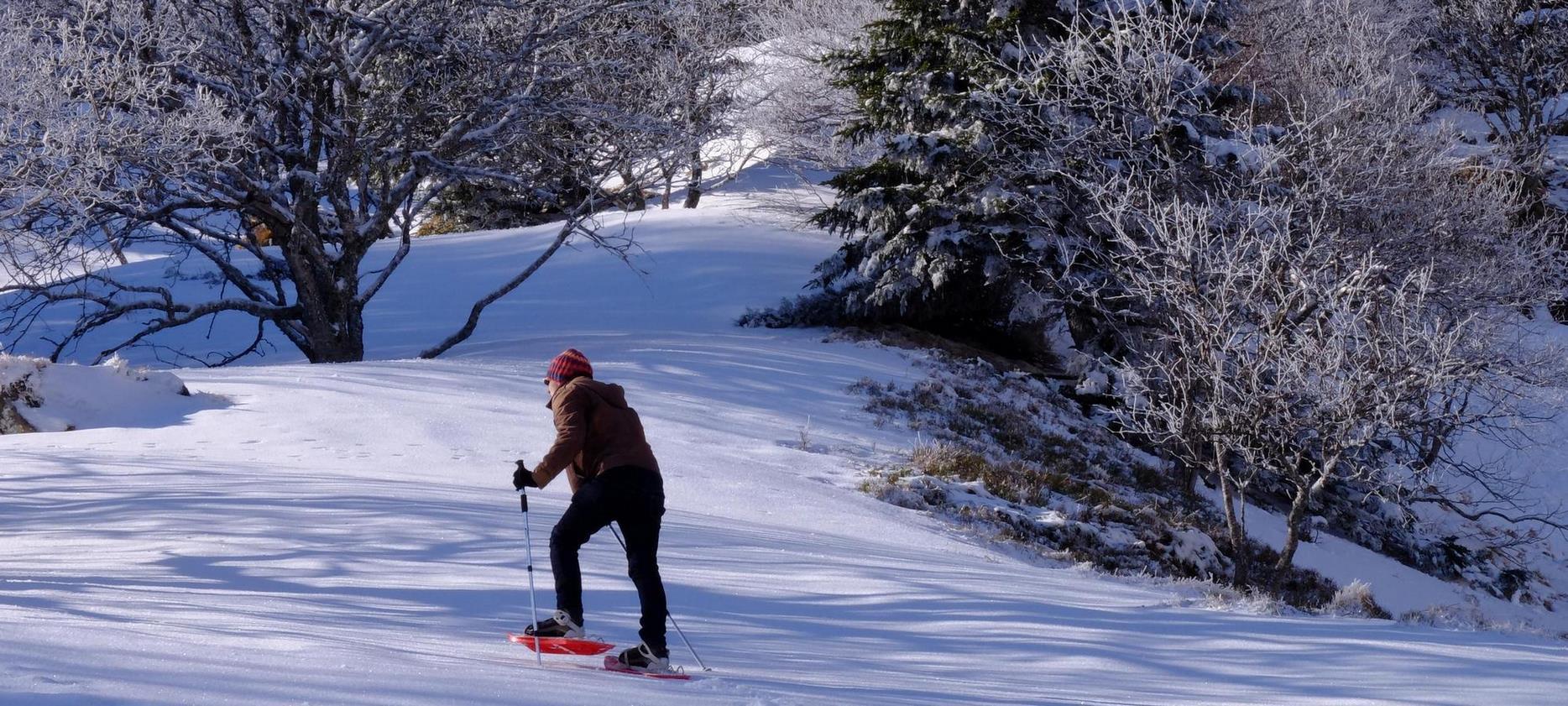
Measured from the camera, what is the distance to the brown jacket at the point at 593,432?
5637mm

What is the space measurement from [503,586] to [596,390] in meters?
1.86

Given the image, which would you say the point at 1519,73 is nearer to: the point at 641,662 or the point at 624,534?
the point at 624,534

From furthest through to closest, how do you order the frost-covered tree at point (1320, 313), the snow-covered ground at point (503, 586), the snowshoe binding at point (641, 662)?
the frost-covered tree at point (1320, 313), the snowshoe binding at point (641, 662), the snow-covered ground at point (503, 586)

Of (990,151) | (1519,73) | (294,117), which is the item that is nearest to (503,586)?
(294,117)

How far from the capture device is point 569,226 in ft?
59.9

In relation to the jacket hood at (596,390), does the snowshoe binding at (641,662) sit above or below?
below

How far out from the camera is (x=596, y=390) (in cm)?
580

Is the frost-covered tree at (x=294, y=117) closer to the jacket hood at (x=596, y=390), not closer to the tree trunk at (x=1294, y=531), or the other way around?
the jacket hood at (x=596, y=390)

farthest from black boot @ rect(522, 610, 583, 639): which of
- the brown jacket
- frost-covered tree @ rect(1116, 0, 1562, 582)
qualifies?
frost-covered tree @ rect(1116, 0, 1562, 582)

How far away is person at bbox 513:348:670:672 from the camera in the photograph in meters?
5.61

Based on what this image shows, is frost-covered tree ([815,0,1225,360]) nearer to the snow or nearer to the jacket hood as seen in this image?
the snow

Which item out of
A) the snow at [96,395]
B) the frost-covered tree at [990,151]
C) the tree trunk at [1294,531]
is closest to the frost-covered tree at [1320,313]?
the tree trunk at [1294,531]

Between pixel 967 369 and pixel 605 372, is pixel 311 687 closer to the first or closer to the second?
pixel 605 372

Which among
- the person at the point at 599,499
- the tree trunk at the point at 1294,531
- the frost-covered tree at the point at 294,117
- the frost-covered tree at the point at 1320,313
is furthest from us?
the frost-covered tree at the point at 294,117
